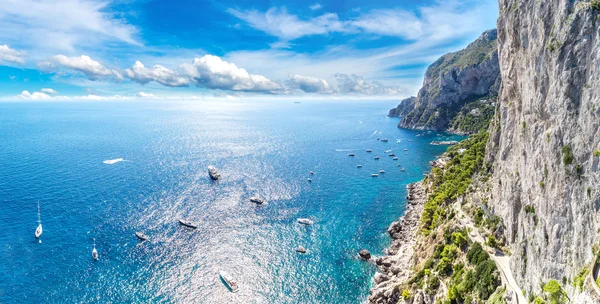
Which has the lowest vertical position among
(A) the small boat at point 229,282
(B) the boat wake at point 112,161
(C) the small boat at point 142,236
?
(A) the small boat at point 229,282

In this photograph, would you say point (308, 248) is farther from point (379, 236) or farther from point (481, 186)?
point (481, 186)

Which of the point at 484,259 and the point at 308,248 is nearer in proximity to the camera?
the point at 484,259

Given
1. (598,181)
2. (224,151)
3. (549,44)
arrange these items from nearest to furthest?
(598,181) < (549,44) < (224,151)

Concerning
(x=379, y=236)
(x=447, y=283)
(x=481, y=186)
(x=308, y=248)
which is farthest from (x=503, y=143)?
(x=308, y=248)

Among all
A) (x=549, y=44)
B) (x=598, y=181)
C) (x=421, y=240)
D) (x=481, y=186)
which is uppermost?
(x=549, y=44)

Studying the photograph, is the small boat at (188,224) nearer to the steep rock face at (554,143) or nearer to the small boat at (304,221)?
the small boat at (304,221)

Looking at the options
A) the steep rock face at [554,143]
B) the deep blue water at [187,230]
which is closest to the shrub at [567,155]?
the steep rock face at [554,143]

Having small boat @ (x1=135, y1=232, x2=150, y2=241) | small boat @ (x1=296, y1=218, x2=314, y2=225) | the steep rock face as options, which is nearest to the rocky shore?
the steep rock face
